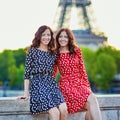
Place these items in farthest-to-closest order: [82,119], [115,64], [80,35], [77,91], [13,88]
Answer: [80,35]
[13,88]
[115,64]
[82,119]
[77,91]

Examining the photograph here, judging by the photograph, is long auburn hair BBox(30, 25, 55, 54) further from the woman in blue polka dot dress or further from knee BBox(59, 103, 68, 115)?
knee BBox(59, 103, 68, 115)

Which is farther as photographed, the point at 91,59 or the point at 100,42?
the point at 100,42

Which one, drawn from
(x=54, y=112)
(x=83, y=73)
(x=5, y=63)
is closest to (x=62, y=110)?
(x=54, y=112)

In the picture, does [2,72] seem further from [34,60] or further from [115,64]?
[34,60]

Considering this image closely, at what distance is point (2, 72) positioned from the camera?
237ft

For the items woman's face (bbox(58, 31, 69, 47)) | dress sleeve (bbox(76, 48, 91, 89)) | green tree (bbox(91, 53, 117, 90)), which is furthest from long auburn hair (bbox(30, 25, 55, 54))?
green tree (bbox(91, 53, 117, 90))

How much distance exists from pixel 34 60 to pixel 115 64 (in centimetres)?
4954

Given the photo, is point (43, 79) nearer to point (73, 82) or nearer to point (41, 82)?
point (41, 82)

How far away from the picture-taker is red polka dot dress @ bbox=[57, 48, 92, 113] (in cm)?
776

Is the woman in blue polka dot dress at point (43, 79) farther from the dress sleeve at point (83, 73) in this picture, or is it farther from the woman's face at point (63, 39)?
the dress sleeve at point (83, 73)

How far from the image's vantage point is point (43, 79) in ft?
25.4

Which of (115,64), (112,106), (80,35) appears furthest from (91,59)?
(112,106)

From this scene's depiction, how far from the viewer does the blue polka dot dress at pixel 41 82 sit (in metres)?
7.55

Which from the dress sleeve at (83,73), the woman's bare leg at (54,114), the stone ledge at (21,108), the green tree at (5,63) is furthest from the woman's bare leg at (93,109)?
the green tree at (5,63)
